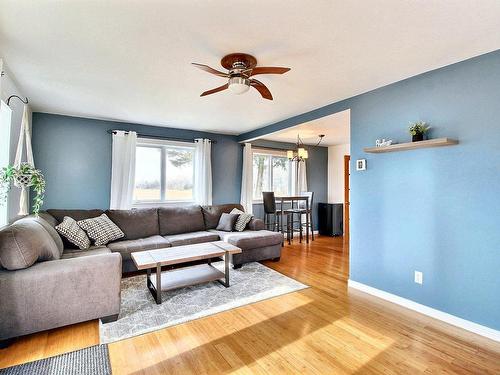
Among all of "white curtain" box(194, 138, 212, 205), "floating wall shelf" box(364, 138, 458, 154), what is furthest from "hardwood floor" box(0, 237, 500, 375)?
"white curtain" box(194, 138, 212, 205)

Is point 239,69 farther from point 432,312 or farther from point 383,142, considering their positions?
point 432,312

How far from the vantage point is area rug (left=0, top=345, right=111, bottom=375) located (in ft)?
5.68

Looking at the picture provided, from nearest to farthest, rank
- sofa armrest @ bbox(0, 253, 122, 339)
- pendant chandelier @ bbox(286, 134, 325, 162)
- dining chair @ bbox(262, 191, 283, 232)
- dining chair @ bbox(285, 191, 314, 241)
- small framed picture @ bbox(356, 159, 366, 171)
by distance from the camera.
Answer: sofa armrest @ bbox(0, 253, 122, 339) < small framed picture @ bbox(356, 159, 366, 171) < pendant chandelier @ bbox(286, 134, 325, 162) < dining chair @ bbox(262, 191, 283, 232) < dining chair @ bbox(285, 191, 314, 241)


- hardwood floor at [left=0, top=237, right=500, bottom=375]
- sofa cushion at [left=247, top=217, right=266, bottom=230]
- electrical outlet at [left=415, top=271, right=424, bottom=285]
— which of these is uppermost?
sofa cushion at [left=247, top=217, right=266, bottom=230]

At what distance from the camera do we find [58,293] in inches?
84.0

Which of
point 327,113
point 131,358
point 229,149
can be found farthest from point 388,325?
point 229,149

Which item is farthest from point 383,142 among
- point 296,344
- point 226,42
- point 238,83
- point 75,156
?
point 75,156

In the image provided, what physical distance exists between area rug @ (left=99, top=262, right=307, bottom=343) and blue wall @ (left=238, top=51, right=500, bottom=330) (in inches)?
44.7

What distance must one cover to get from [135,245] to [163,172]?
185 centimetres

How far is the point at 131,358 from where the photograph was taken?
188 centimetres

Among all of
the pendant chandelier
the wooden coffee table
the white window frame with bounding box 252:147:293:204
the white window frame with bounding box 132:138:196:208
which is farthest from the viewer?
the white window frame with bounding box 252:147:293:204

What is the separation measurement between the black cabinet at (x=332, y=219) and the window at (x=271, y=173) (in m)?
1.10

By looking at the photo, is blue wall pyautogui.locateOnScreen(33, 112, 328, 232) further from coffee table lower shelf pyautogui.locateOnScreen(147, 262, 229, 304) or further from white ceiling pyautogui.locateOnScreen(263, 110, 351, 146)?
white ceiling pyautogui.locateOnScreen(263, 110, 351, 146)

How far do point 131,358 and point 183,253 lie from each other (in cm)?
126
